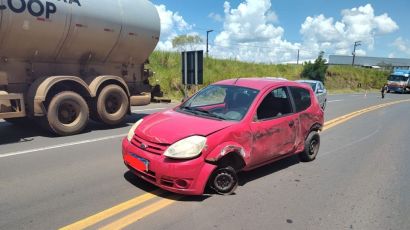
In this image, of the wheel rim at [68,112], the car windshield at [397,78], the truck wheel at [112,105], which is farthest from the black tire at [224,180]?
the car windshield at [397,78]

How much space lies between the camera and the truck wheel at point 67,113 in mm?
8531

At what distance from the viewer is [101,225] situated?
12.8 ft

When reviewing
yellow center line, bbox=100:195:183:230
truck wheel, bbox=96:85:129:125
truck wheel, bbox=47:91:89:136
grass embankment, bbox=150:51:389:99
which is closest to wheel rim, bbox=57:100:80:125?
truck wheel, bbox=47:91:89:136

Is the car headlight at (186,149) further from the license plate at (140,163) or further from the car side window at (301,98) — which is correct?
the car side window at (301,98)

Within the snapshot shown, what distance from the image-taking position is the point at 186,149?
14.8ft

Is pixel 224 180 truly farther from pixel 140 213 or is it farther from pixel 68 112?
pixel 68 112

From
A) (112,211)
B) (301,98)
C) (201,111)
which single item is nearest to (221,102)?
(201,111)

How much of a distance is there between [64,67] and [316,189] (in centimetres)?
686

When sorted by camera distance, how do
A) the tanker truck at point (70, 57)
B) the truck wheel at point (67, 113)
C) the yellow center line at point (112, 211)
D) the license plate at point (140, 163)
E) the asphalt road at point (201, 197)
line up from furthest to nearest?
the truck wheel at point (67, 113), the tanker truck at point (70, 57), the license plate at point (140, 163), the asphalt road at point (201, 197), the yellow center line at point (112, 211)

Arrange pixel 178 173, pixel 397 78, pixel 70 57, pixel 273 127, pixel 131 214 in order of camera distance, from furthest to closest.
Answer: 1. pixel 397 78
2. pixel 70 57
3. pixel 273 127
4. pixel 178 173
5. pixel 131 214

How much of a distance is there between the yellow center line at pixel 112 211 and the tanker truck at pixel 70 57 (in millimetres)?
4626

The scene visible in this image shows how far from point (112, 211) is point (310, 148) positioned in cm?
401

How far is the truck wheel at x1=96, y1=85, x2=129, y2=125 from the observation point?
9.71m

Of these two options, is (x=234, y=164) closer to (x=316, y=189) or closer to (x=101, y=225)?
(x=316, y=189)
